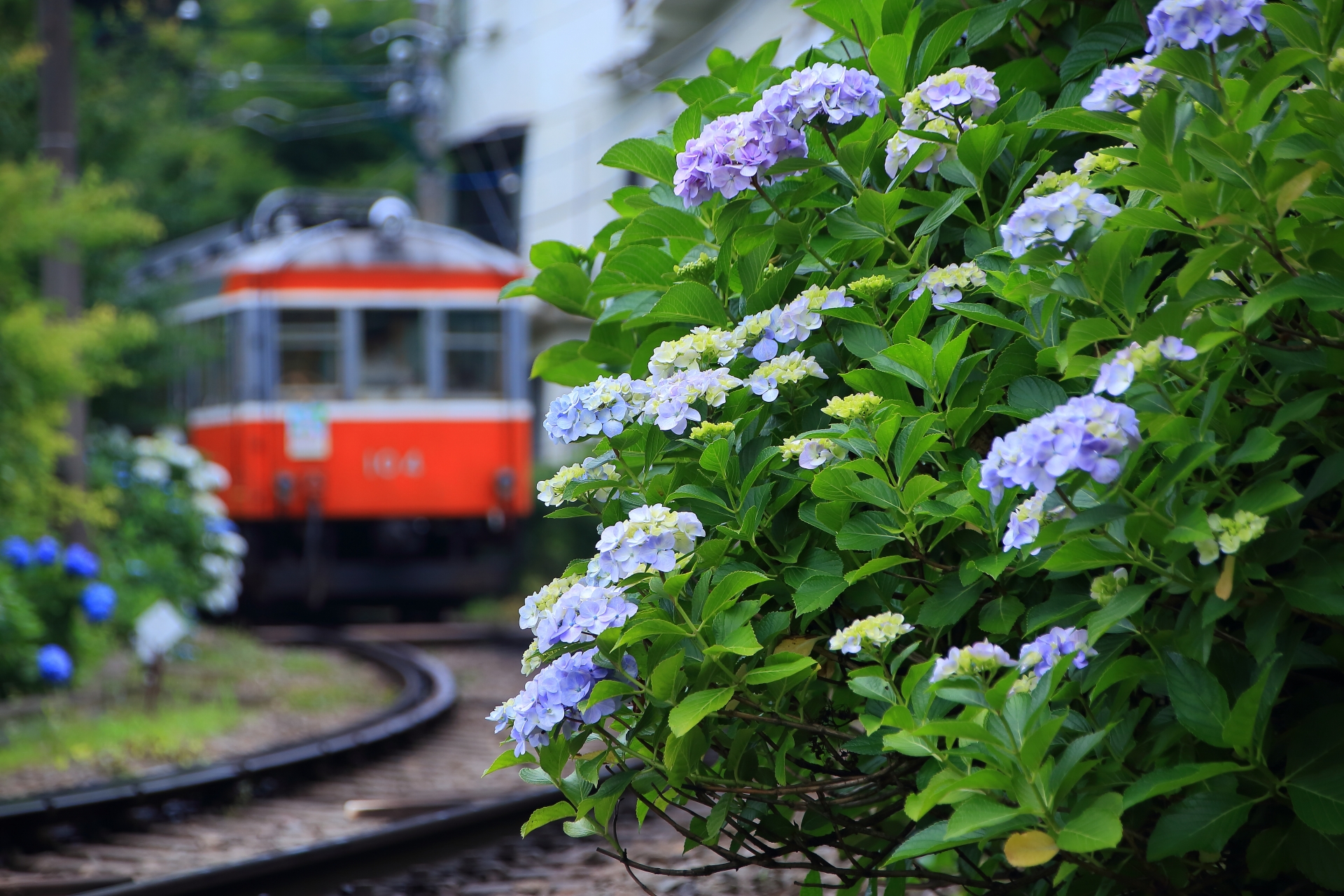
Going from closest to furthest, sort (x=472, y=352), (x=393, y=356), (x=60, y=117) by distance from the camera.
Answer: (x=60, y=117) → (x=393, y=356) → (x=472, y=352)

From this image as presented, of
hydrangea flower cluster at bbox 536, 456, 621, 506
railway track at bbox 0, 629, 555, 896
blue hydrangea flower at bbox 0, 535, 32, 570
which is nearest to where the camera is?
hydrangea flower cluster at bbox 536, 456, 621, 506

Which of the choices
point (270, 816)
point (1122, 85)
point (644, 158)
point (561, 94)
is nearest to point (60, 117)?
point (270, 816)

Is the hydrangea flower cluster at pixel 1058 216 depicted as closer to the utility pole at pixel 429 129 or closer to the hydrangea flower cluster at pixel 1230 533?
the hydrangea flower cluster at pixel 1230 533

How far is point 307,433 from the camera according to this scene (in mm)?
11398

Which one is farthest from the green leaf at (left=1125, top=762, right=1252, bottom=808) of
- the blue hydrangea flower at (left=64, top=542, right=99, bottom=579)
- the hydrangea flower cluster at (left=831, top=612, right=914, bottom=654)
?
the blue hydrangea flower at (left=64, top=542, right=99, bottom=579)

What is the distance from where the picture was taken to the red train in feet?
37.4

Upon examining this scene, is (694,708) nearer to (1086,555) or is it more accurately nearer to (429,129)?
(1086,555)

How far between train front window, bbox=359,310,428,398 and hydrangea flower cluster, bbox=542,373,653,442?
32.8ft

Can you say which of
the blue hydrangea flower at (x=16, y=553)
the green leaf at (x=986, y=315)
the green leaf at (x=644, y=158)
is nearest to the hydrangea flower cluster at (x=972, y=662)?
the green leaf at (x=986, y=315)

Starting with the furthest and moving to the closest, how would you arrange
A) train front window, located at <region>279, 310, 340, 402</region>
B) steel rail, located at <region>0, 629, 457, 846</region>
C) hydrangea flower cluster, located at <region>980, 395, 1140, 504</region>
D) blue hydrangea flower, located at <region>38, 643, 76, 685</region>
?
train front window, located at <region>279, 310, 340, 402</region>
blue hydrangea flower, located at <region>38, 643, 76, 685</region>
steel rail, located at <region>0, 629, 457, 846</region>
hydrangea flower cluster, located at <region>980, 395, 1140, 504</region>

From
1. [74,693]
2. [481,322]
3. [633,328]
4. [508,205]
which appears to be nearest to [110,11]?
[481,322]

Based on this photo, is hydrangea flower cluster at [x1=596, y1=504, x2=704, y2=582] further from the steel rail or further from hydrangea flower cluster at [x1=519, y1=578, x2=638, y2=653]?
the steel rail

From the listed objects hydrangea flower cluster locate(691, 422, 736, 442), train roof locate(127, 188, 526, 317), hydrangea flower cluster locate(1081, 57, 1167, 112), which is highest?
train roof locate(127, 188, 526, 317)

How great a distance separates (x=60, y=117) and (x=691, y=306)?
832 centimetres
